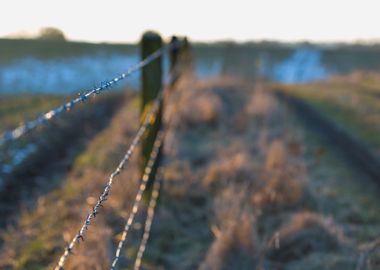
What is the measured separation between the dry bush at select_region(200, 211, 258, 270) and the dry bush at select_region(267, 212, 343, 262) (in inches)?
13.0

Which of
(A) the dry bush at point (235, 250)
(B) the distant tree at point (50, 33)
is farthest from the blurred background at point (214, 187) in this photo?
(B) the distant tree at point (50, 33)

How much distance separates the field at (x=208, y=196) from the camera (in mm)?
4445

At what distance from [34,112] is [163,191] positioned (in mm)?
9242

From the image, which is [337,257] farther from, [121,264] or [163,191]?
[163,191]

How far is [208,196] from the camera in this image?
610 centimetres

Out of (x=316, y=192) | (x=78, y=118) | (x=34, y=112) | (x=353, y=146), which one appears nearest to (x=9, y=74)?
(x=34, y=112)

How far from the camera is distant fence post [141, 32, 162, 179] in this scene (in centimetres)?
489

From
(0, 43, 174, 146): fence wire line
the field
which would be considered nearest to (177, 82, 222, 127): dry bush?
the field

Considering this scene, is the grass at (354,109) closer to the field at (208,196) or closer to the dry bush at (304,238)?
the field at (208,196)

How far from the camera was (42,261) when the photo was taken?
4.88 m

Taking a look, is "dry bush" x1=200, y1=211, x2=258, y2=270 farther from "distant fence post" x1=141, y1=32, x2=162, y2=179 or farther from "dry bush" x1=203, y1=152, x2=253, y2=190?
"dry bush" x1=203, y1=152, x2=253, y2=190

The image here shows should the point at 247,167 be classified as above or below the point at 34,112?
above

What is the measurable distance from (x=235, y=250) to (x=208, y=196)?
1.88 metres

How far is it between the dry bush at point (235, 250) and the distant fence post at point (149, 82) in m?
1.11
